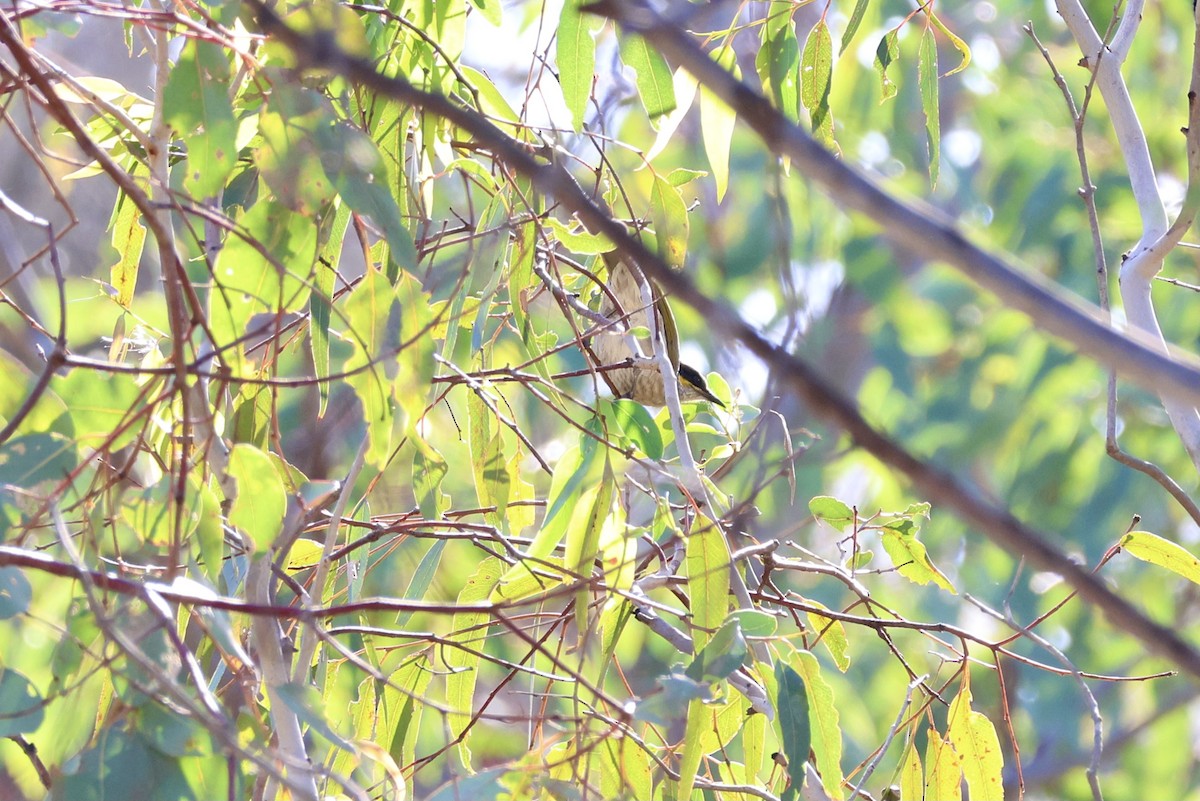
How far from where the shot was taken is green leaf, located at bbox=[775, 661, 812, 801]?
0.88 metres

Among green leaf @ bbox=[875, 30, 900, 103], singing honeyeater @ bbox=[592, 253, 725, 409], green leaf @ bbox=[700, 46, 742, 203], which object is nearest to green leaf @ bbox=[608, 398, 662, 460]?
singing honeyeater @ bbox=[592, 253, 725, 409]

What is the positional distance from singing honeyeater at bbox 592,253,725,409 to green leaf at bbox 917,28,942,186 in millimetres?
309

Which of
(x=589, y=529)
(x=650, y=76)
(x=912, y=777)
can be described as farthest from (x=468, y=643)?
(x=650, y=76)

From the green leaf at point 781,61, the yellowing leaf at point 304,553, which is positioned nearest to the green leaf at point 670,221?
the green leaf at point 781,61

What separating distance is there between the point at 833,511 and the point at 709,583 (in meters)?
0.21

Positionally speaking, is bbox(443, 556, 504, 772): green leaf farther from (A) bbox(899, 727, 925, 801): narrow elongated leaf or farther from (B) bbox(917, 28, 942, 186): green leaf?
(B) bbox(917, 28, 942, 186): green leaf

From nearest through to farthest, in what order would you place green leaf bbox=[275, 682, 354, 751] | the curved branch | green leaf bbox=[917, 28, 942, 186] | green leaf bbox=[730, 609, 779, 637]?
the curved branch → green leaf bbox=[275, 682, 354, 751] → green leaf bbox=[730, 609, 779, 637] → green leaf bbox=[917, 28, 942, 186]

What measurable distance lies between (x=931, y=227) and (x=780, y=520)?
3593 mm

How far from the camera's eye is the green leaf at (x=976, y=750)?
1087mm

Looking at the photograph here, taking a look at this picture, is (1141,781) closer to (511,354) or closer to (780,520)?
(780,520)

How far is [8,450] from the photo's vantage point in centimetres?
81

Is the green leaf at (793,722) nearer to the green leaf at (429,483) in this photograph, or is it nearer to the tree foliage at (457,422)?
the tree foliage at (457,422)

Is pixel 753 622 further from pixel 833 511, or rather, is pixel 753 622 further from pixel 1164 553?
pixel 1164 553

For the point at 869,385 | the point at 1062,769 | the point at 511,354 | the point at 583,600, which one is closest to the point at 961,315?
the point at 869,385
